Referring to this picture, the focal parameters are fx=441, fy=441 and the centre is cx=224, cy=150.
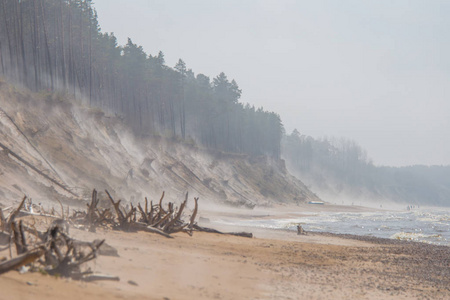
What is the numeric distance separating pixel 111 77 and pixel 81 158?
37.6 metres

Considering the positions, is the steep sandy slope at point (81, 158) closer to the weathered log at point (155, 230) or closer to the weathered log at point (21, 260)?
the weathered log at point (155, 230)

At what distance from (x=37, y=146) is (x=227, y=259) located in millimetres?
23493

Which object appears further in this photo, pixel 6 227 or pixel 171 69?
pixel 171 69

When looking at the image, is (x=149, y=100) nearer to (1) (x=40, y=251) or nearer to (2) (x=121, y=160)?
(2) (x=121, y=160)

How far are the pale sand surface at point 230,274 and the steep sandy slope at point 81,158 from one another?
6.15 meters

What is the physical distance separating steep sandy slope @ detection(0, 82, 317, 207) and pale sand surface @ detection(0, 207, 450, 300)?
6.15 metres

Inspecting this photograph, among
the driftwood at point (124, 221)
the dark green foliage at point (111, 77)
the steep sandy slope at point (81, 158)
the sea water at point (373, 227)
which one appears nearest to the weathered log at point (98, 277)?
the driftwood at point (124, 221)

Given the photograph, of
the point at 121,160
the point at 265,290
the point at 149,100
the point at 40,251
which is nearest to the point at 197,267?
the point at 265,290

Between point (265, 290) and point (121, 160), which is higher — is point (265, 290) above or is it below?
below

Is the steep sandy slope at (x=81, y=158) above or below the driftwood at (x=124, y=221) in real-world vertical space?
above

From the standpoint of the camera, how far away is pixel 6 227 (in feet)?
29.4

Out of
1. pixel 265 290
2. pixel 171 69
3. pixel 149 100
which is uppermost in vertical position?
pixel 171 69

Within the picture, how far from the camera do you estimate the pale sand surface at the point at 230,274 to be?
615 cm

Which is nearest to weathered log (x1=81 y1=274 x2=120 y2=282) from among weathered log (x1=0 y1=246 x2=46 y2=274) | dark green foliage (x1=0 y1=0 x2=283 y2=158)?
weathered log (x1=0 y1=246 x2=46 y2=274)
